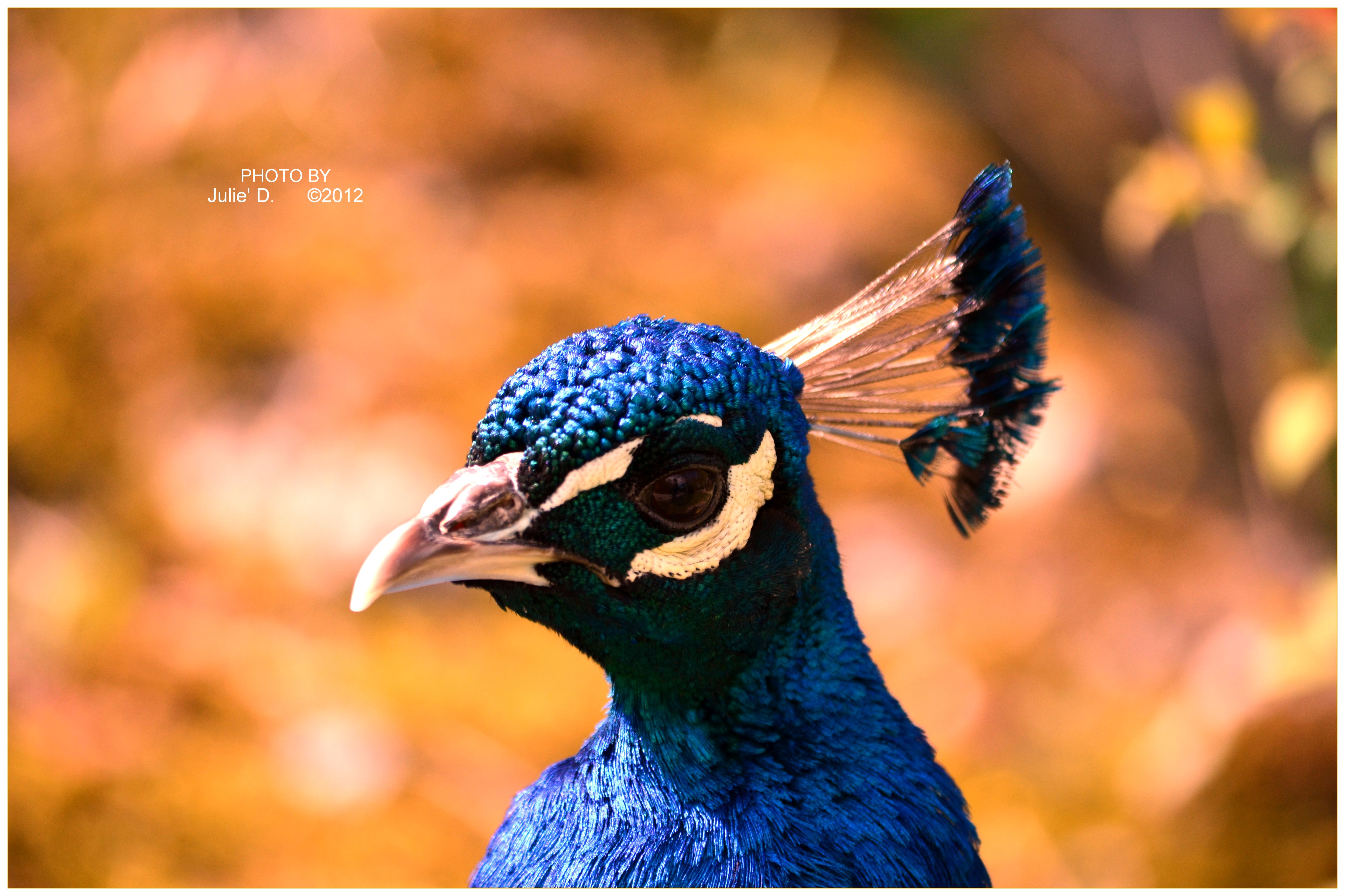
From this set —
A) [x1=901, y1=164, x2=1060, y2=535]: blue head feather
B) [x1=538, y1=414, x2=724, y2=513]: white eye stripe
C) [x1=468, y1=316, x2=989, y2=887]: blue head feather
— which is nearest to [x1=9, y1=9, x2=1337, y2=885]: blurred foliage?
[x1=901, y1=164, x2=1060, y2=535]: blue head feather

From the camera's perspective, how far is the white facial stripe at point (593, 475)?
2.84 feet

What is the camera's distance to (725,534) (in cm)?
93

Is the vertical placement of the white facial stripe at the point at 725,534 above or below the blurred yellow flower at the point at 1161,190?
below

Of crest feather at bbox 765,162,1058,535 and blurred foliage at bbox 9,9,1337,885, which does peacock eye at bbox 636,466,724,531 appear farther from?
blurred foliage at bbox 9,9,1337,885

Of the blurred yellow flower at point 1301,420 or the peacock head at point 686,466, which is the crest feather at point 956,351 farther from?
the blurred yellow flower at point 1301,420

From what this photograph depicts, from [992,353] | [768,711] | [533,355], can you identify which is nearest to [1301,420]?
[992,353]

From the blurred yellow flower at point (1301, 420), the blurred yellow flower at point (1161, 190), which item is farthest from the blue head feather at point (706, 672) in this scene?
the blurred yellow flower at point (1301, 420)

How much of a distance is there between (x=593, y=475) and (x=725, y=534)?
0.13 meters

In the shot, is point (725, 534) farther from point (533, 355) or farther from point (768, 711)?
point (533, 355)

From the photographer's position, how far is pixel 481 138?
3.78 meters

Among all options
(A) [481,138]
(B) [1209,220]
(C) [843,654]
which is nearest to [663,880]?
(C) [843,654]

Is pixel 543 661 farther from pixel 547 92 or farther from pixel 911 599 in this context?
pixel 547 92

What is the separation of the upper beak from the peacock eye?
75 millimetres

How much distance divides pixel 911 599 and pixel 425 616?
4.23 feet
